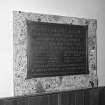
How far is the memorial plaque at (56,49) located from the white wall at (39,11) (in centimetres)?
18

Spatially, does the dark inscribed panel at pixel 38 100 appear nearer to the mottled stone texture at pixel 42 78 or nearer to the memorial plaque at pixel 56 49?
the mottled stone texture at pixel 42 78

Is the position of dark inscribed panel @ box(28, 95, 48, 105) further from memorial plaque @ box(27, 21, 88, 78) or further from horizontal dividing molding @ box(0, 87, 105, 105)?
memorial plaque @ box(27, 21, 88, 78)

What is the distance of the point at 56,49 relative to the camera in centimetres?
222

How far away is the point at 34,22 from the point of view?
209 cm

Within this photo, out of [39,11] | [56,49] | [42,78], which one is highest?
[39,11]

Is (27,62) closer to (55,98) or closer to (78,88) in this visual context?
(55,98)

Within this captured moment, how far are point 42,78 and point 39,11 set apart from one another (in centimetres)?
77

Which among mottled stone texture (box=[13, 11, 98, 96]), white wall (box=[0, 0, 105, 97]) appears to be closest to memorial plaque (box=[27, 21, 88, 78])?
mottled stone texture (box=[13, 11, 98, 96])

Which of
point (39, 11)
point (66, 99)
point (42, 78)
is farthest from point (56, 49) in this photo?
point (66, 99)

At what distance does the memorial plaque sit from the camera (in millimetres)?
2082

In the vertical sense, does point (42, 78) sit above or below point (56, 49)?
below

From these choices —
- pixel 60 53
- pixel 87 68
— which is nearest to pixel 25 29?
pixel 60 53

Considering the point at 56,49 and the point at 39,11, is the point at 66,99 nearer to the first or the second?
the point at 56,49

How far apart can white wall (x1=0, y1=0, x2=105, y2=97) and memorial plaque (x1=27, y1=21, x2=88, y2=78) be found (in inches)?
7.3
